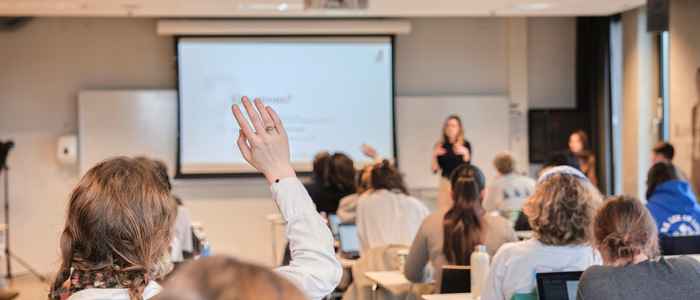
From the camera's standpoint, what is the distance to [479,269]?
3945 mm

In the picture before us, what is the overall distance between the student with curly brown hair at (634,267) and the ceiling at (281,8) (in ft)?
19.2

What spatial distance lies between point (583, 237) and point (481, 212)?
0.98 m

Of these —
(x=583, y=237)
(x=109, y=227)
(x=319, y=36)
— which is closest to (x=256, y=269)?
(x=109, y=227)

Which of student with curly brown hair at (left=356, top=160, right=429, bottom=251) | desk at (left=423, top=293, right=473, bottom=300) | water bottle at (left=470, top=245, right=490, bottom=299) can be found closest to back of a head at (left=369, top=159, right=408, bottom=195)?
student with curly brown hair at (left=356, top=160, right=429, bottom=251)

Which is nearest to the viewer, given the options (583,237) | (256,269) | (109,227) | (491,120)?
(256,269)

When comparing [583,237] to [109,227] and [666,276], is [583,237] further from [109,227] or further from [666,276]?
[109,227]

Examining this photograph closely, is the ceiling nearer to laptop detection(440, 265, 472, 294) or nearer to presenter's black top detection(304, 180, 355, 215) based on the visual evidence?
presenter's black top detection(304, 180, 355, 215)

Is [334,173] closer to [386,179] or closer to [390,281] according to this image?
[386,179]

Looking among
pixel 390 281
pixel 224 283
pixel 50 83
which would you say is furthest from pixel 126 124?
pixel 224 283

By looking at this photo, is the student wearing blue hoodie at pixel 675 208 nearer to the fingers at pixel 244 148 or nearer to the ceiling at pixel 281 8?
the ceiling at pixel 281 8

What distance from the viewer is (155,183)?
1.81m

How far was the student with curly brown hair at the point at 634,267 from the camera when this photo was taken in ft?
9.66

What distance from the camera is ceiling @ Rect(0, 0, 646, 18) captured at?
8648mm

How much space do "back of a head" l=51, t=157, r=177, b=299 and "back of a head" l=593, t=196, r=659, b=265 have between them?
1.79m
